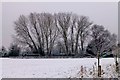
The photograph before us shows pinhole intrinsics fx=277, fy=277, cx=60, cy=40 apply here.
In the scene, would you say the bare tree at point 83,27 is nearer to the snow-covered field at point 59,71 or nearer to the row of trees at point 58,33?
the row of trees at point 58,33

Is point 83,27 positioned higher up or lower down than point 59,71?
higher up

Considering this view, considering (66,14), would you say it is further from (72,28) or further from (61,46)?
(61,46)

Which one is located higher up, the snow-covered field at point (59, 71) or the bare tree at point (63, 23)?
the bare tree at point (63, 23)

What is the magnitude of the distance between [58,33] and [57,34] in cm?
26

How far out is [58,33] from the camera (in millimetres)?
50875

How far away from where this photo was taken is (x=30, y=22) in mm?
51812

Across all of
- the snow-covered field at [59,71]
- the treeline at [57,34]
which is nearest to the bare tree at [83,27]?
the treeline at [57,34]

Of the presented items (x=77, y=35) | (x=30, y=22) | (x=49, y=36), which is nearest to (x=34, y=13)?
(x=30, y=22)

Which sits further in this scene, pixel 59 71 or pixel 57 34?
pixel 57 34

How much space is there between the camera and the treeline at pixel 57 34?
4875 cm

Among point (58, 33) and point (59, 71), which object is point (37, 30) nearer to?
point (58, 33)

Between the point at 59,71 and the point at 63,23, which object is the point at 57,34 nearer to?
the point at 63,23

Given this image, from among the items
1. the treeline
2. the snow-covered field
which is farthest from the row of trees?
the snow-covered field

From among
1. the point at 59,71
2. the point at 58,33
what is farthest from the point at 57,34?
the point at 59,71
